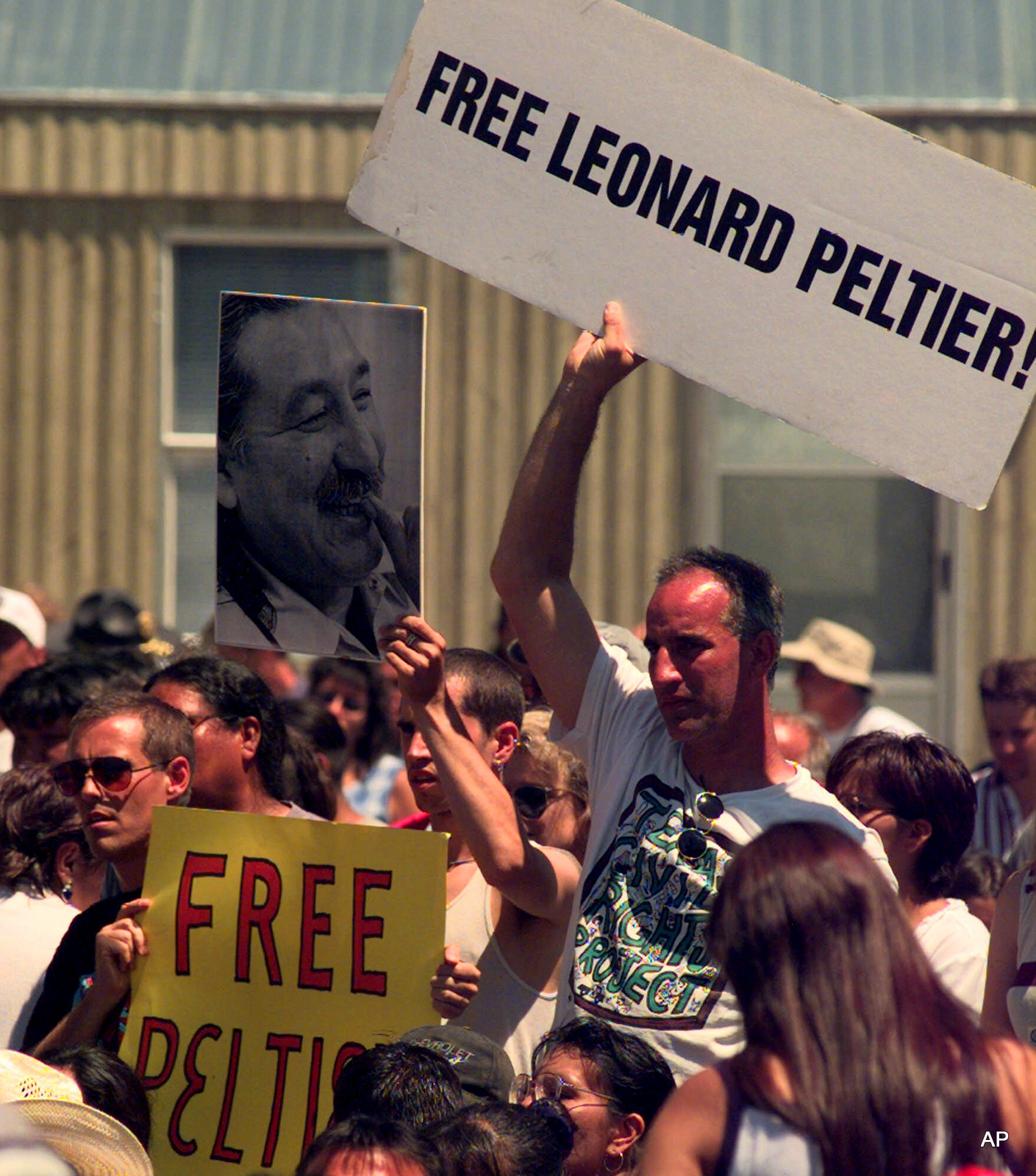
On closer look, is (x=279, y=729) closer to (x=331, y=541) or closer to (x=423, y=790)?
(x=423, y=790)

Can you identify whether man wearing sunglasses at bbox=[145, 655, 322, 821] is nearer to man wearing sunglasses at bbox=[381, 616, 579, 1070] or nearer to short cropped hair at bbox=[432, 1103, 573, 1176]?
man wearing sunglasses at bbox=[381, 616, 579, 1070]

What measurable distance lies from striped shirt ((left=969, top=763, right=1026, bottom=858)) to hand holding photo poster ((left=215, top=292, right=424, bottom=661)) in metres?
2.99

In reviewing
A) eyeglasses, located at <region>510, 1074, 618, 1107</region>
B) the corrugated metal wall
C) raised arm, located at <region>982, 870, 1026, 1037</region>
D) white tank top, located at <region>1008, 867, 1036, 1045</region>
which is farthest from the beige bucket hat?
eyeglasses, located at <region>510, 1074, 618, 1107</region>

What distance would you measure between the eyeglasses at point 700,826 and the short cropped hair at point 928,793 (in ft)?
2.36

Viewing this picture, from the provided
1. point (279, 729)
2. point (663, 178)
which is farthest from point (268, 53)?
point (663, 178)

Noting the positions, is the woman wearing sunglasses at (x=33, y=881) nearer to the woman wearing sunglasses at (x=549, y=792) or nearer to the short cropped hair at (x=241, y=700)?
the short cropped hair at (x=241, y=700)

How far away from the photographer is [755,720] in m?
3.08

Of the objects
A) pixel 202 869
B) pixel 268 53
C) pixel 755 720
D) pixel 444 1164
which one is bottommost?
pixel 444 1164

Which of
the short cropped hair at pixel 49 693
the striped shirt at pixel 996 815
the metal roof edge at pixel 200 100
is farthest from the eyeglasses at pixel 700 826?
the metal roof edge at pixel 200 100

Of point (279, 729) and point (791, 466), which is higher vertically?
point (791, 466)

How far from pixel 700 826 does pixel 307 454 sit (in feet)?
3.64

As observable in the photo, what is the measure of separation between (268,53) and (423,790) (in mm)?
5828

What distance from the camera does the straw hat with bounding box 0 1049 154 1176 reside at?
89.7 inches

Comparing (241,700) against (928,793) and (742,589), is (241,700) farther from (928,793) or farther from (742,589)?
(928,793)
